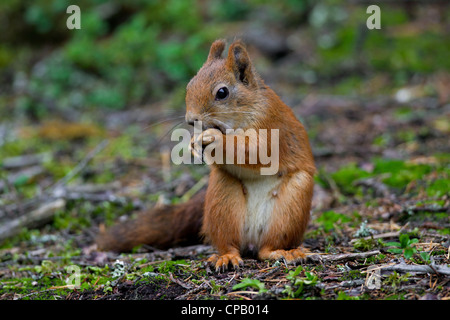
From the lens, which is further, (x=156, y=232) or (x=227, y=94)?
(x=156, y=232)

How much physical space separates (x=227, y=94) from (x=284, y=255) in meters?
0.96

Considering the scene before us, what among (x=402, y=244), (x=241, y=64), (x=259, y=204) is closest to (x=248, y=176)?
(x=259, y=204)

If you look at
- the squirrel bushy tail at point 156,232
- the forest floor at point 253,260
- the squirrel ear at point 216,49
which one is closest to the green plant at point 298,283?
the forest floor at point 253,260

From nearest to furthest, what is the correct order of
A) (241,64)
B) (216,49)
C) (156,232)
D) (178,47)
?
1. (241,64)
2. (216,49)
3. (156,232)
4. (178,47)

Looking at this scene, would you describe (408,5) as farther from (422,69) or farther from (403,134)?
(403,134)

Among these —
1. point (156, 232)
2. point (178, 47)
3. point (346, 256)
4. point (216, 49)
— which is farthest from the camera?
point (178, 47)

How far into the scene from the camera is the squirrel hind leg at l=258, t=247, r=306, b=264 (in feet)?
8.63

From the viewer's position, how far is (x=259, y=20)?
28.7 feet

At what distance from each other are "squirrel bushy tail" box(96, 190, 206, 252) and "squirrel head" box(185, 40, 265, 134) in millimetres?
787

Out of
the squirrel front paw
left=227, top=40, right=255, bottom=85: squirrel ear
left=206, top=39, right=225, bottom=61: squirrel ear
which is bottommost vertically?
the squirrel front paw

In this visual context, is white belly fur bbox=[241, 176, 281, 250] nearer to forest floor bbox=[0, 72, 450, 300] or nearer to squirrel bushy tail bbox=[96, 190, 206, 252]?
forest floor bbox=[0, 72, 450, 300]

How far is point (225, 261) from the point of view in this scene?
264 cm

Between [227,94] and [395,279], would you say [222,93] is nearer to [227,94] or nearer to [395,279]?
[227,94]

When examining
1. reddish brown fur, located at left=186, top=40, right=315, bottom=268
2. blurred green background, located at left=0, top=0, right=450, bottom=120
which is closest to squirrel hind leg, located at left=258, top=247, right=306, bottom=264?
reddish brown fur, located at left=186, top=40, right=315, bottom=268
